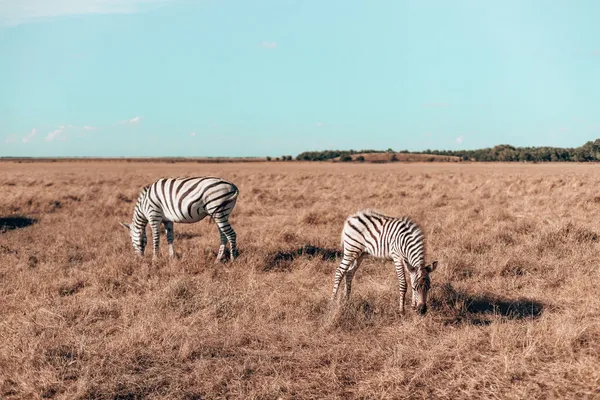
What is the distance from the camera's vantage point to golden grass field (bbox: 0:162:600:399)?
4.87 m

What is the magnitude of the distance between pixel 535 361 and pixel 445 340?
955mm

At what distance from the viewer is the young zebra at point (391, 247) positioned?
6.46m

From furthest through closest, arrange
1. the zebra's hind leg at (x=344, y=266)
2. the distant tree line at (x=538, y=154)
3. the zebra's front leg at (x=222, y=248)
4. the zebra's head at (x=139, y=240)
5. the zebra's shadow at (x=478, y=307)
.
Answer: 1. the distant tree line at (x=538, y=154)
2. the zebra's head at (x=139, y=240)
3. the zebra's front leg at (x=222, y=248)
4. the zebra's hind leg at (x=344, y=266)
5. the zebra's shadow at (x=478, y=307)

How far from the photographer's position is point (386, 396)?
4625mm

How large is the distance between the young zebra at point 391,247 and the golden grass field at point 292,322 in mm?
375

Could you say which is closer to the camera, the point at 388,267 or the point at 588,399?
the point at 588,399

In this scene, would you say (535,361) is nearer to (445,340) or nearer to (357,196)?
(445,340)

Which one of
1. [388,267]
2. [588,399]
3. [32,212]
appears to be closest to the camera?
[588,399]

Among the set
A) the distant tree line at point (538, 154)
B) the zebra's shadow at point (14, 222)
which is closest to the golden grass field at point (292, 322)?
the zebra's shadow at point (14, 222)

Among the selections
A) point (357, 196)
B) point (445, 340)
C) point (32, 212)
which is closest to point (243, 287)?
point (445, 340)

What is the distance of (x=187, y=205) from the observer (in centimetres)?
1024

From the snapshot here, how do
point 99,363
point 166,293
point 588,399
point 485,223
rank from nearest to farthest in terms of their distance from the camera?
point 588,399, point 99,363, point 166,293, point 485,223

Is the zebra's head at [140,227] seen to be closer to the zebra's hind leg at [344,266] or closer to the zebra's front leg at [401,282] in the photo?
the zebra's hind leg at [344,266]

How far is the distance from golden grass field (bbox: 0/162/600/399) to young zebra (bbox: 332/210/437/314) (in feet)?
1.23
